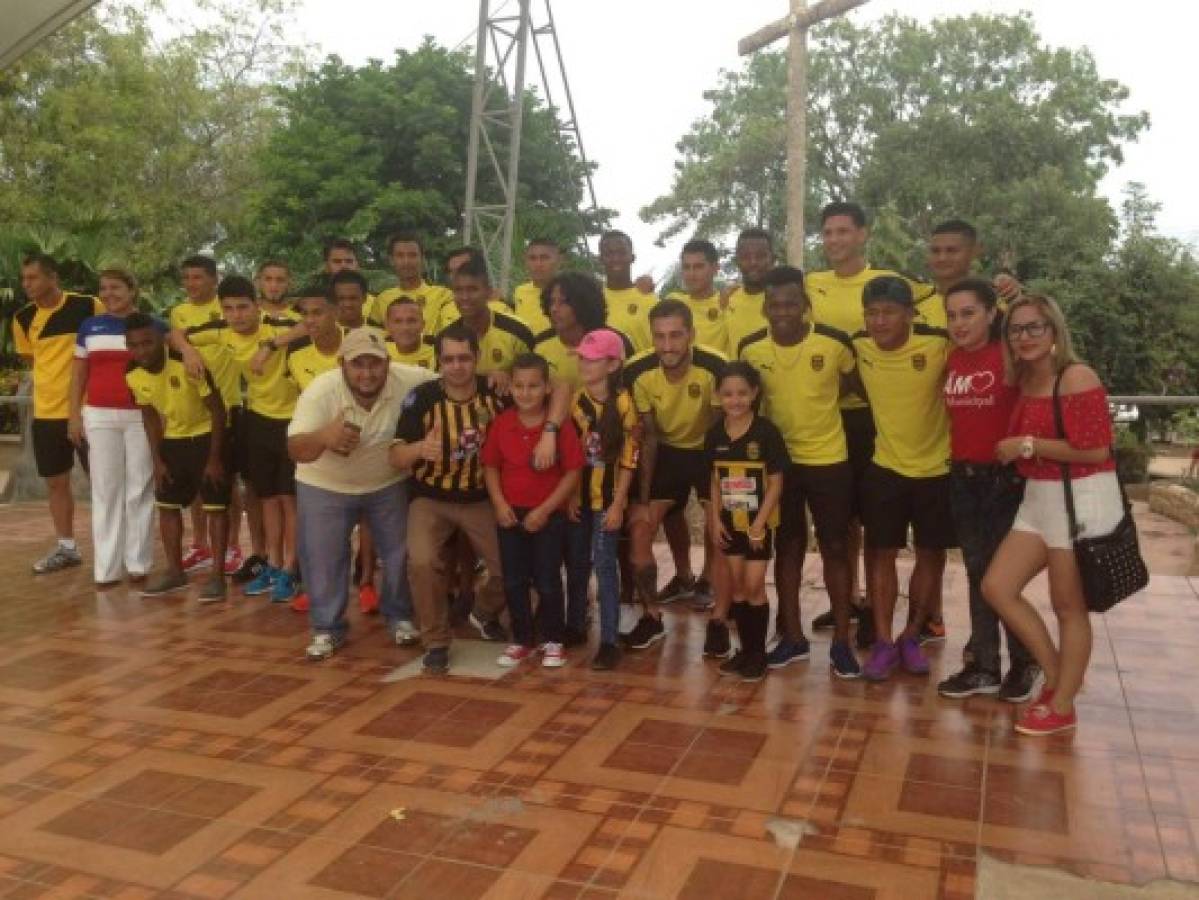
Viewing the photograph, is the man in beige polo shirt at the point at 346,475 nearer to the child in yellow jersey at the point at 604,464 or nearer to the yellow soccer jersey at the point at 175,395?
the child in yellow jersey at the point at 604,464

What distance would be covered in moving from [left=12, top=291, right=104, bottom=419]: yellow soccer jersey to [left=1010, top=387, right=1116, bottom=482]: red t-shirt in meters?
5.27

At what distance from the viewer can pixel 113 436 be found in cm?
618

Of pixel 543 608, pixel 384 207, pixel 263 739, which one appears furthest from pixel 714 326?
pixel 384 207

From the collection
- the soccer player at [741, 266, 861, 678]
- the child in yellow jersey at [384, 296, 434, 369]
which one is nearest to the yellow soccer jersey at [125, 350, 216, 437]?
the child in yellow jersey at [384, 296, 434, 369]

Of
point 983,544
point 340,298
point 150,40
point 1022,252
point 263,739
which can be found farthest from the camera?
point 150,40

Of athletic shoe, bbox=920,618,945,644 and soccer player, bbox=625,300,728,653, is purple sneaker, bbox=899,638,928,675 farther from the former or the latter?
soccer player, bbox=625,300,728,653

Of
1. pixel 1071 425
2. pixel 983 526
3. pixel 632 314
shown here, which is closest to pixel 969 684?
pixel 983 526

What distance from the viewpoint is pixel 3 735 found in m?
4.00

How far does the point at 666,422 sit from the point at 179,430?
2.83 meters

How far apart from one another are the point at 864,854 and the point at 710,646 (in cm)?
188

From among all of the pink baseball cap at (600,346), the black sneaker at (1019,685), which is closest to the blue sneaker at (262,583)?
the pink baseball cap at (600,346)

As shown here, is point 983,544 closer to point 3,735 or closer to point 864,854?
point 864,854

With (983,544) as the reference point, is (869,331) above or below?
above

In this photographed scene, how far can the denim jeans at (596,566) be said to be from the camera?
476cm
